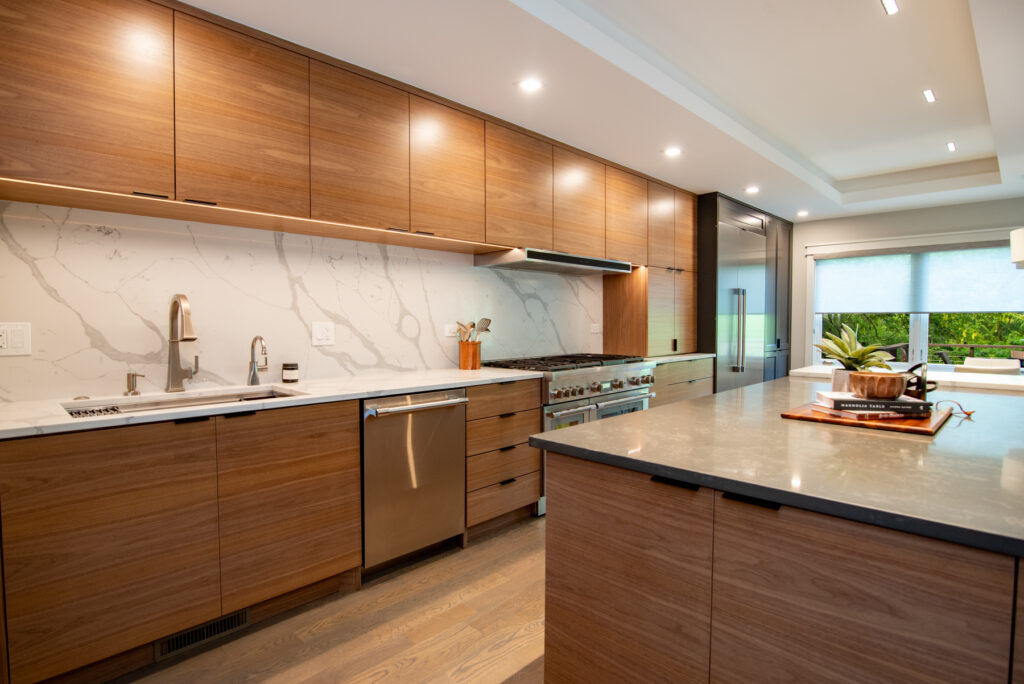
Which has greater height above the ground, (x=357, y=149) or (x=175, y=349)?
(x=357, y=149)

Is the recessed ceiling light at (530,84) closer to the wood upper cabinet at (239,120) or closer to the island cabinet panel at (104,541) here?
the wood upper cabinet at (239,120)

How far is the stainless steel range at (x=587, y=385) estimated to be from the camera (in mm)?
2986

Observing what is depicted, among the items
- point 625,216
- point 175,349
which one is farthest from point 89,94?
point 625,216

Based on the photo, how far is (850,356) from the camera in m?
1.78

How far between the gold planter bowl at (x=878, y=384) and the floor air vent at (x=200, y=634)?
2.30 metres

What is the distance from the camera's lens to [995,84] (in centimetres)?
265

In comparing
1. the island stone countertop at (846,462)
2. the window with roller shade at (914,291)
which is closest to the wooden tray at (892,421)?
the island stone countertop at (846,462)

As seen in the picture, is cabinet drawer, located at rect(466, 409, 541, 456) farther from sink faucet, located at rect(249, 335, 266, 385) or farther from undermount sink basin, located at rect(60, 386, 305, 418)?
sink faucet, located at rect(249, 335, 266, 385)

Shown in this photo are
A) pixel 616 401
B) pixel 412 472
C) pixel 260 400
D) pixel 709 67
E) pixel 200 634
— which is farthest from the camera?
pixel 616 401

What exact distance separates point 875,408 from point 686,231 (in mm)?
3340

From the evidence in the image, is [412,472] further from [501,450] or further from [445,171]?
[445,171]

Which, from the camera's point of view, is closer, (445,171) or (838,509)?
(838,509)

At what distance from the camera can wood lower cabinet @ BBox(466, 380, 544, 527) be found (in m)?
2.59

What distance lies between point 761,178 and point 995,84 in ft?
5.34
